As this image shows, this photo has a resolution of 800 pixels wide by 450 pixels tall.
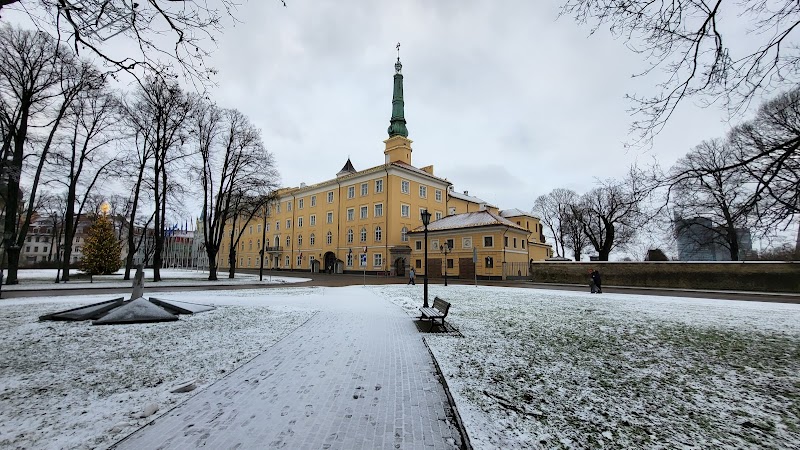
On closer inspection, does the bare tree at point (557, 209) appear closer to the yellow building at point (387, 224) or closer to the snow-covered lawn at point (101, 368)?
the yellow building at point (387, 224)

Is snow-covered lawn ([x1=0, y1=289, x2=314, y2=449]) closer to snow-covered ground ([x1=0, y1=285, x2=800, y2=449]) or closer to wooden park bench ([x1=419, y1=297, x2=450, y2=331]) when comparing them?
snow-covered ground ([x1=0, y1=285, x2=800, y2=449])

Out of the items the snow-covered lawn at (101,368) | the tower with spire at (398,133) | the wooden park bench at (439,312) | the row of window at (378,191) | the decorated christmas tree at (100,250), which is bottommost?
the snow-covered lawn at (101,368)

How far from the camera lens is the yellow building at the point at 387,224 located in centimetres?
3831

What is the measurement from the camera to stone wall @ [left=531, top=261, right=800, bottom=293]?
22078 millimetres

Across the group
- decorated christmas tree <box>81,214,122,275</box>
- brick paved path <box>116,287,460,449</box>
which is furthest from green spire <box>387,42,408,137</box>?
brick paved path <box>116,287,460,449</box>

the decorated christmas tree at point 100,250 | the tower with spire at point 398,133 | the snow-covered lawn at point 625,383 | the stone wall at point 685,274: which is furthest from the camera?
the tower with spire at point 398,133

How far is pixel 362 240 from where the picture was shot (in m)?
46.0

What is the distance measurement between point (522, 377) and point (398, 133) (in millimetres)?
48191

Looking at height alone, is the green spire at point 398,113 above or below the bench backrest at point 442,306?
above

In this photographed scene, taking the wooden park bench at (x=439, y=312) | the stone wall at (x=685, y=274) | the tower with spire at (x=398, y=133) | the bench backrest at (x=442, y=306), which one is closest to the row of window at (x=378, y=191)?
the tower with spire at (x=398, y=133)

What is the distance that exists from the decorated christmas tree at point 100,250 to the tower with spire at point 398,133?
104 ft

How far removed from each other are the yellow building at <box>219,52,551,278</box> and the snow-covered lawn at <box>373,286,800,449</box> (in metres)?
28.0

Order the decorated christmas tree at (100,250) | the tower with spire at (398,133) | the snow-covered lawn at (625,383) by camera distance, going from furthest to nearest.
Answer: the tower with spire at (398,133) → the decorated christmas tree at (100,250) → the snow-covered lawn at (625,383)

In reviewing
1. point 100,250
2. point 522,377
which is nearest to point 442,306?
point 522,377
